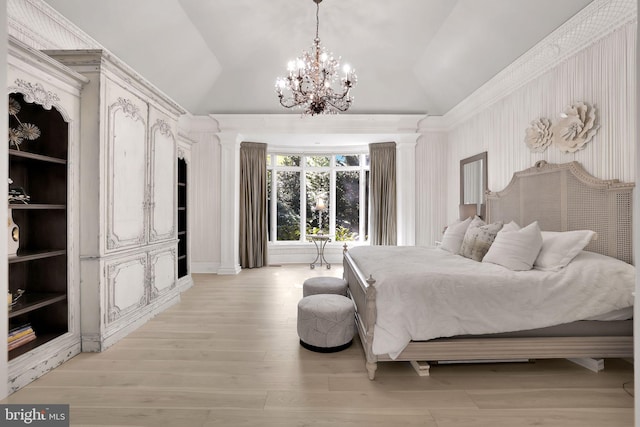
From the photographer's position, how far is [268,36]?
14.6 ft

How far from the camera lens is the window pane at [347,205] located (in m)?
7.07

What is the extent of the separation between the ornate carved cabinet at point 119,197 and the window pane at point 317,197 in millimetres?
3776

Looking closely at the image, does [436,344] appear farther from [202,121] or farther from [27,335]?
[202,121]

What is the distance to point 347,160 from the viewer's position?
7.13 meters

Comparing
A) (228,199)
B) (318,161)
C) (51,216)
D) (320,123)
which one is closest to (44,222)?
(51,216)

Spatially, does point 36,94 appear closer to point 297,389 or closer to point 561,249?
point 297,389

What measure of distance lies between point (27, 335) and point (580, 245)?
415cm

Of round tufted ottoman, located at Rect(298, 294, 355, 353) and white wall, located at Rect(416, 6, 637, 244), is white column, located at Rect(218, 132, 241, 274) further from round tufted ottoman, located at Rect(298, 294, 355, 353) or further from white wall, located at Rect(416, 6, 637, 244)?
white wall, located at Rect(416, 6, 637, 244)

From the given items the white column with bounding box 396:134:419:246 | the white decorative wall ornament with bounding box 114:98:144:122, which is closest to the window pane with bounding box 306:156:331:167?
the white column with bounding box 396:134:419:246

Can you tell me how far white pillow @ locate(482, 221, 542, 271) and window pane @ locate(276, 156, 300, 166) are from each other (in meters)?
5.03

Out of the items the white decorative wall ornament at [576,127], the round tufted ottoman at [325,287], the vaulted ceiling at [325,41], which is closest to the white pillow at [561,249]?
the white decorative wall ornament at [576,127]

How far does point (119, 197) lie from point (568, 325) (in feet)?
12.1

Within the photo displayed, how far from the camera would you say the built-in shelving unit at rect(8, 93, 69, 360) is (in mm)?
2527

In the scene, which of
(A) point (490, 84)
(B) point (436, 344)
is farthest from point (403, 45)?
(B) point (436, 344)
